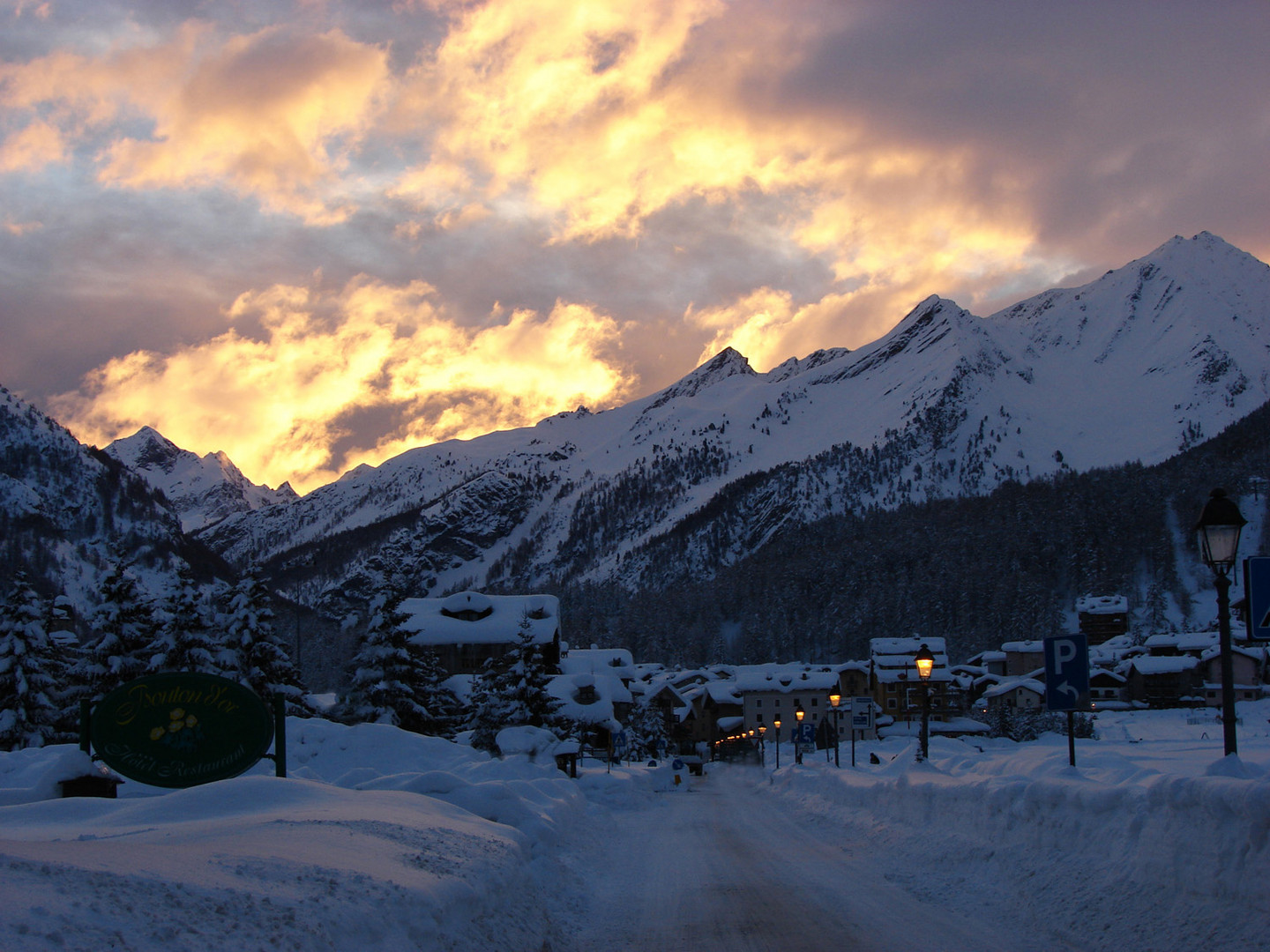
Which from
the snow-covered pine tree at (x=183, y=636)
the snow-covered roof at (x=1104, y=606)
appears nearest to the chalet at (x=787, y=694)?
the snow-covered roof at (x=1104, y=606)

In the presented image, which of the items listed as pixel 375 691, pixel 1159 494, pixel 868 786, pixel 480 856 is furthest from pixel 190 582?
pixel 1159 494

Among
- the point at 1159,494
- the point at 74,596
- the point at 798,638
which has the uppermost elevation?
the point at 1159,494

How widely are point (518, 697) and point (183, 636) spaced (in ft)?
44.0

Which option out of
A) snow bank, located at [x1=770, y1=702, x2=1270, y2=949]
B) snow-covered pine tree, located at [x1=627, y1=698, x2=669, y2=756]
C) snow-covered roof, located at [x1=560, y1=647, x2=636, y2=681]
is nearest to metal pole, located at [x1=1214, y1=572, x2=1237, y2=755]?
snow bank, located at [x1=770, y1=702, x2=1270, y2=949]

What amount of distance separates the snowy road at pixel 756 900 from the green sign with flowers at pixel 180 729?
4679 millimetres

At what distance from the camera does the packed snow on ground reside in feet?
19.5

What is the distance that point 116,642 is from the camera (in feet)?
124

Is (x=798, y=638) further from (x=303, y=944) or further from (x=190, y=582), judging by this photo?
(x=303, y=944)

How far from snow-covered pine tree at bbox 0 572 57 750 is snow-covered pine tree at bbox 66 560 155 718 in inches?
42.1

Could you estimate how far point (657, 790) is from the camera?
4472 cm

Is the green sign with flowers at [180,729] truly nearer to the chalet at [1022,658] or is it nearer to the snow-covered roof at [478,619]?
the snow-covered roof at [478,619]

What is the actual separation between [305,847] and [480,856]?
2.23 metres

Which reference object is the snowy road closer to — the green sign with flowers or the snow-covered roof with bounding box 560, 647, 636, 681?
the green sign with flowers

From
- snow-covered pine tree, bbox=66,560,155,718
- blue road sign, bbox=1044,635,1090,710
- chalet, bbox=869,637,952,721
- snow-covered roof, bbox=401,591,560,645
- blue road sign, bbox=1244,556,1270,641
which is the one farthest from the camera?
chalet, bbox=869,637,952,721
